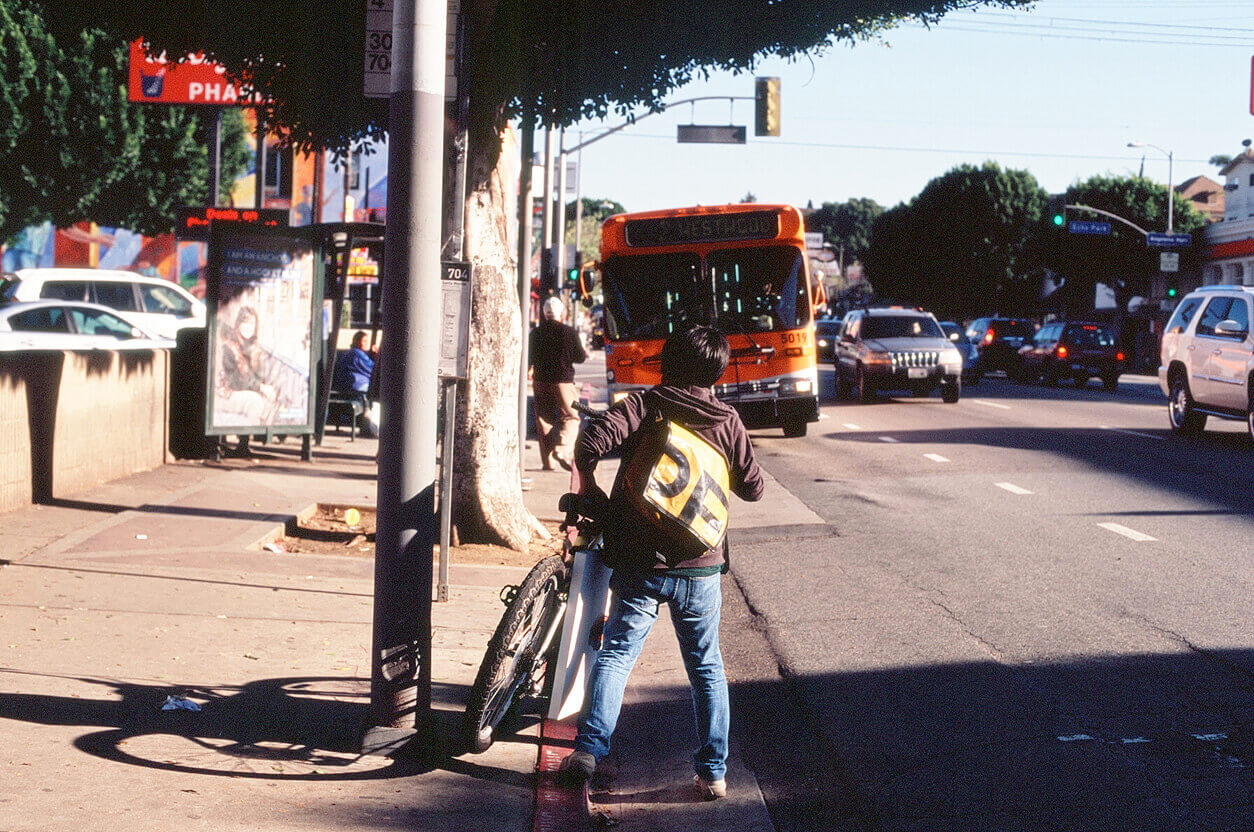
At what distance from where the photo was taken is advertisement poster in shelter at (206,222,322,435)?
14.1m

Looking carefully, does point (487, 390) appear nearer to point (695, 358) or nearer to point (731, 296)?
point (695, 358)

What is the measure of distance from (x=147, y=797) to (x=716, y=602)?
1.98 m

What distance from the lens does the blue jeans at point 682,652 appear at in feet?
16.0

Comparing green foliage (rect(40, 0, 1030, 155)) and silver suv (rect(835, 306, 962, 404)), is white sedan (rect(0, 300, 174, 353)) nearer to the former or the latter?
green foliage (rect(40, 0, 1030, 155))

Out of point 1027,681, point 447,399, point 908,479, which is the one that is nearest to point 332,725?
point 447,399

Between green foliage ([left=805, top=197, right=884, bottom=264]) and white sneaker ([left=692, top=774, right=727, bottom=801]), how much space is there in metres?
156

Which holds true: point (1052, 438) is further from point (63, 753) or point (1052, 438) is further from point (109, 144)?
point (109, 144)

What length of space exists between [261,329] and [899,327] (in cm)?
1599

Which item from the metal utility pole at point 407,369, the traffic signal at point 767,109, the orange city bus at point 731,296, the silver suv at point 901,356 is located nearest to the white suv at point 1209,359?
the orange city bus at point 731,296

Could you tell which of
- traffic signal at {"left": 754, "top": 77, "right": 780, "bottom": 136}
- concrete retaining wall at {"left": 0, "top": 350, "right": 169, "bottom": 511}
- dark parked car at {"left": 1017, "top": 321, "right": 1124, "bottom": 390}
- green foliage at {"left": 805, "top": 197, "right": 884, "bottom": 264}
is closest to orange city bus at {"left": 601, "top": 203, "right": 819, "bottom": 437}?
concrete retaining wall at {"left": 0, "top": 350, "right": 169, "bottom": 511}

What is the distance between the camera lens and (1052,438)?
1859 centimetres

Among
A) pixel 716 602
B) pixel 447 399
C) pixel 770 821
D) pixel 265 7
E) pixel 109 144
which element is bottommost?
pixel 770 821

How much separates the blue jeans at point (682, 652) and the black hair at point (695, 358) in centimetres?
69

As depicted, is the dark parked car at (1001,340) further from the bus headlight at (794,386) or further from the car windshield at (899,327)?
the bus headlight at (794,386)
